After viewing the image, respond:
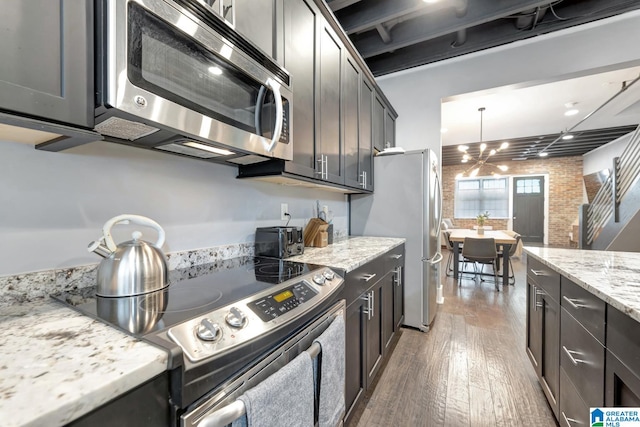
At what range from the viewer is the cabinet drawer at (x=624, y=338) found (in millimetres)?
766

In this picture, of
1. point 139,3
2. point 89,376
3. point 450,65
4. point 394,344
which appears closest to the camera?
point 89,376

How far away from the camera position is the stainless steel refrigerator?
2.56 metres

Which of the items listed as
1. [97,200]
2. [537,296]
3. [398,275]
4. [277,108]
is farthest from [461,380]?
[97,200]

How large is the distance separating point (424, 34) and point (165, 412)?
3366 mm

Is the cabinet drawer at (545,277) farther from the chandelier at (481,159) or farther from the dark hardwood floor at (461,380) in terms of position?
the chandelier at (481,159)

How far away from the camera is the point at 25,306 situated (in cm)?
76

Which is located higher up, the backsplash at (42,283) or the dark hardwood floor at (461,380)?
the backsplash at (42,283)

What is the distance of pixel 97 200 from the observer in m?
0.99

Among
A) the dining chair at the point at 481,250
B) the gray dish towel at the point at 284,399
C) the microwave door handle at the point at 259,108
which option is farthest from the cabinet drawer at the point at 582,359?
the dining chair at the point at 481,250

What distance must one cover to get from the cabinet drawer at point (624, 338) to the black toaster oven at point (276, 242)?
1.37 metres

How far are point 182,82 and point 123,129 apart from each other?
0.24 metres

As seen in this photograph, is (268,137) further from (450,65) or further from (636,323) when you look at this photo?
(450,65)

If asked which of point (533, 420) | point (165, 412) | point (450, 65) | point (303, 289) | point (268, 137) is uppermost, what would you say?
point (450, 65)

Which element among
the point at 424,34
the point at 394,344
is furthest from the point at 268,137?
the point at 424,34
